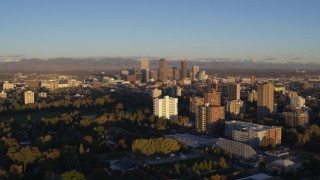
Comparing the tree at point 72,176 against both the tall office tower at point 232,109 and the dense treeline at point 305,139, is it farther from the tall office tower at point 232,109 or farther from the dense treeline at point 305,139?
the tall office tower at point 232,109

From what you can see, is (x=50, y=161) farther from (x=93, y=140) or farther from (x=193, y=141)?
(x=193, y=141)

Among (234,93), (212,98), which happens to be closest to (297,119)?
(212,98)

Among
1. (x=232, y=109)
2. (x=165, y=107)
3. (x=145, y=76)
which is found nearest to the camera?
(x=165, y=107)

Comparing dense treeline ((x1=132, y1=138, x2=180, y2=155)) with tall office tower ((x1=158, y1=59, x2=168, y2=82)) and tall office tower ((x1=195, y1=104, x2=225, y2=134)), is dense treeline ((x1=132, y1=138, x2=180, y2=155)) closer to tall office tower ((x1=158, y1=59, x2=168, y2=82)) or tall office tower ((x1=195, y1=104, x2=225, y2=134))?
tall office tower ((x1=195, y1=104, x2=225, y2=134))

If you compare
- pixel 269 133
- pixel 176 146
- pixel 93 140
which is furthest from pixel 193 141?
pixel 93 140

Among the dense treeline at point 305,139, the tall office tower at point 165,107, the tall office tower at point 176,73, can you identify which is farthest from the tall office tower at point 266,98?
the tall office tower at point 176,73

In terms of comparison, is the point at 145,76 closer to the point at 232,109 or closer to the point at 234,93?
the point at 234,93

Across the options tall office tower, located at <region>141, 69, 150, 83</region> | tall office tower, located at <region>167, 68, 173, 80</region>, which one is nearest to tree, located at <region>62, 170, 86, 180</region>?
tall office tower, located at <region>141, 69, 150, 83</region>

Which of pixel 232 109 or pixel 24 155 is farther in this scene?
pixel 232 109
